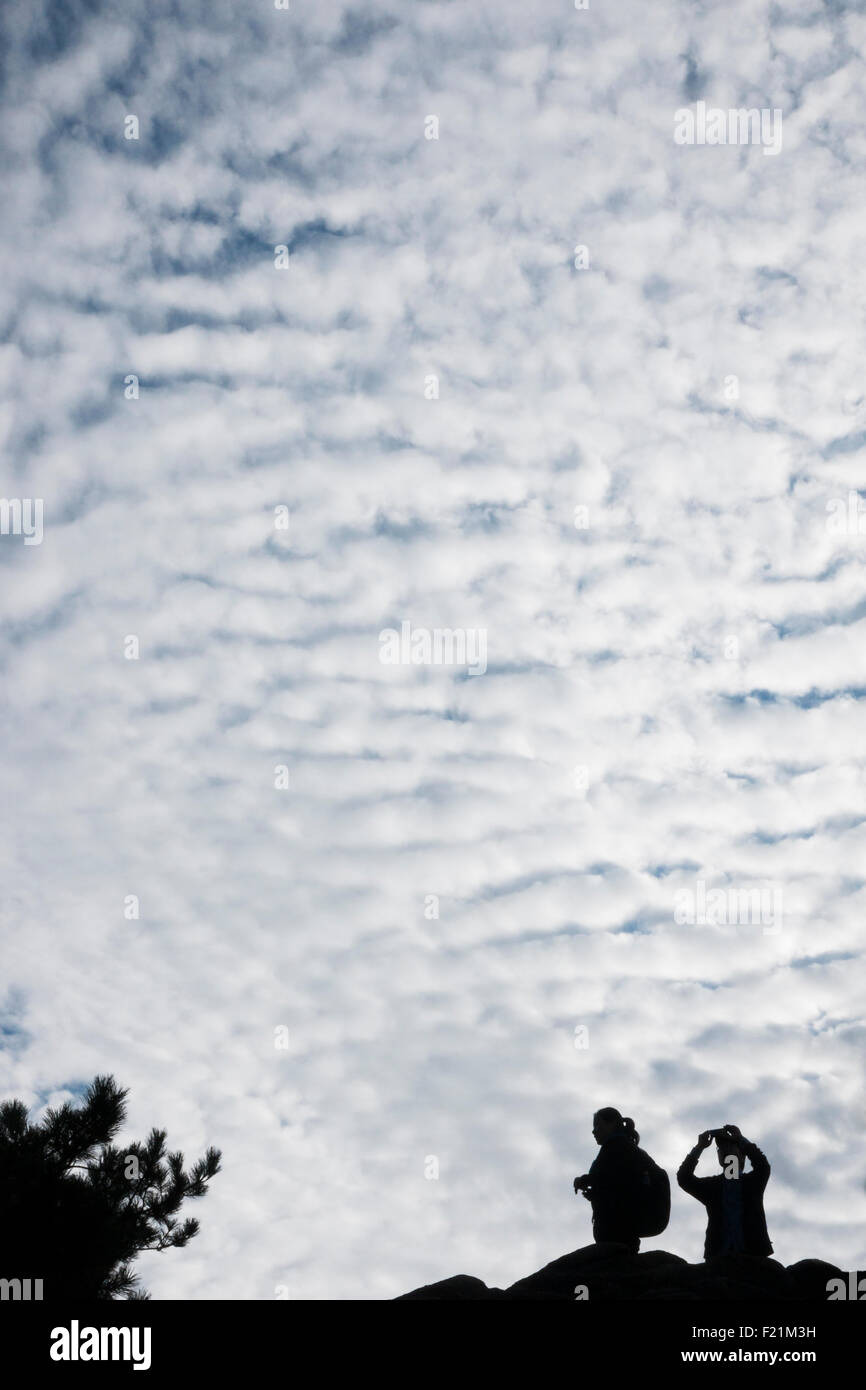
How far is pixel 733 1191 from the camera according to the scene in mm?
10438

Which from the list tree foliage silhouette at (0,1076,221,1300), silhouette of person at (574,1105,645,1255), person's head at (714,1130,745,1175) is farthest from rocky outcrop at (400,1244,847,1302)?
tree foliage silhouette at (0,1076,221,1300)

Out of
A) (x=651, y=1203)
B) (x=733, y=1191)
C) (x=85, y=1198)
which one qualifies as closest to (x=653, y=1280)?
(x=651, y=1203)

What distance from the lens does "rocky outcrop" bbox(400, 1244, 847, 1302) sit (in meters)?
9.73

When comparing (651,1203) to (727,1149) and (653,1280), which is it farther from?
(727,1149)

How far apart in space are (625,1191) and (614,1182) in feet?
0.44

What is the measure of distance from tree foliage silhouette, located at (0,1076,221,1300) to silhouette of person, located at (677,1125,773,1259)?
6.68 m

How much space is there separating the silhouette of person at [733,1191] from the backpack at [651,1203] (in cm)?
54

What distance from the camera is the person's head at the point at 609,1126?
36.5 ft

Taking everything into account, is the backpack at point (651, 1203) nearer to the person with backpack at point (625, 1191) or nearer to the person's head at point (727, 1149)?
the person with backpack at point (625, 1191)
